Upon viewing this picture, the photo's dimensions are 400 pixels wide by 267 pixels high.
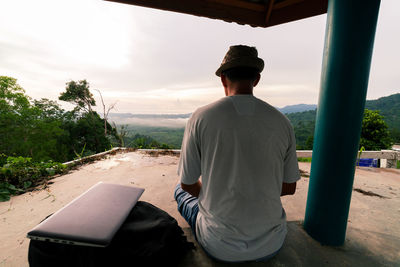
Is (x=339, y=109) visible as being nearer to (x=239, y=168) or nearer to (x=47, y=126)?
(x=239, y=168)

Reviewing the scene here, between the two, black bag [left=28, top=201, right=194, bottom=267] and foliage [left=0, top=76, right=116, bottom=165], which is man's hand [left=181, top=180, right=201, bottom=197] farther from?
foliage [left=0, top=76, right=116, bottom=165]

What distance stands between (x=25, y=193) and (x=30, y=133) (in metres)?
19.5

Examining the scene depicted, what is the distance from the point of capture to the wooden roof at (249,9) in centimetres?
237

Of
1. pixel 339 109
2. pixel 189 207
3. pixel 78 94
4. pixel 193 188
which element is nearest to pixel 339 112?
pixel 339 109

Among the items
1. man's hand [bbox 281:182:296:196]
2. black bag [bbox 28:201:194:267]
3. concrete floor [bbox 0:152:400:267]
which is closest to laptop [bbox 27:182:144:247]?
black bag [bbox 28:201:194:267]

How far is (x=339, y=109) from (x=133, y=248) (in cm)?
194

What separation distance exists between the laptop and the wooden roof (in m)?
2.41

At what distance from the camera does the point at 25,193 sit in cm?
280

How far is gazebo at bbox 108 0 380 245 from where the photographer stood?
1370 mm

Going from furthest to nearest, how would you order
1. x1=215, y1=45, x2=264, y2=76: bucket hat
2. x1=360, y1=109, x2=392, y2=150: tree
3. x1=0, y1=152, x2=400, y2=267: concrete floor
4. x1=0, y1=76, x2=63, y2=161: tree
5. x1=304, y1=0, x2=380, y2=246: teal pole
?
1. x1=360, y1=109, x2=392, y2=150: tree
2. x1=0, y1=76, x2=63, y2=161: tree
3. x1=0, y1=152, x2=400, y2=267: concrete floor
4. x1=304, y1=0, x2=380, y2=246: teal pole
5. x1=215, y1=45, x2=264, y2=76: bucket hat

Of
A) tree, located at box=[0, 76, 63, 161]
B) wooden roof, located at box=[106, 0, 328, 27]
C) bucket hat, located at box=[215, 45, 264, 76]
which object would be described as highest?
wooden roof, located at box=[106, 0, 328, 27]

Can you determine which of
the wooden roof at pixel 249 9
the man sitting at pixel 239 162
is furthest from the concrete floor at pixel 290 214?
the wooden roof at pixel 249 9

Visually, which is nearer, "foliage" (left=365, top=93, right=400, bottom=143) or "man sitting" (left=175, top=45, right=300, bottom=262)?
"man sitting" (left=175, top=45, right=300, bottom=262)

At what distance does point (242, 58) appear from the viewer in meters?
1.08
